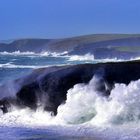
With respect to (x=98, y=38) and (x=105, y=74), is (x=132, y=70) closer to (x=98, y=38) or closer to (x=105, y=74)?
(x=105, y=74)

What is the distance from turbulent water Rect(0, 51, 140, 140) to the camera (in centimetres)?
1556

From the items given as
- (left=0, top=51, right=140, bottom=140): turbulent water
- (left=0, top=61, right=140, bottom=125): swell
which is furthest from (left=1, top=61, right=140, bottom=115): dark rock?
(left=0, top=51, right=140, bottom=140): turbulent water

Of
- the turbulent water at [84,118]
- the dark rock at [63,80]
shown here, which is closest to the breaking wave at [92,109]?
the turbulent water at [84,118]

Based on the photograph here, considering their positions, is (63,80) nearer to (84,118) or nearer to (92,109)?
(92,109)

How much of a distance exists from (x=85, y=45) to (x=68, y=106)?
130 metres

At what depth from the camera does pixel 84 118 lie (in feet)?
57.3

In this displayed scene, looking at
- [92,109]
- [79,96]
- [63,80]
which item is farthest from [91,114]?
[63,80]

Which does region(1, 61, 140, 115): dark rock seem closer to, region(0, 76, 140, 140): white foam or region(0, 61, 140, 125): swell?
region(0, 61, 140, 125): swell

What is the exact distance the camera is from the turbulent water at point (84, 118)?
1556 centimetres

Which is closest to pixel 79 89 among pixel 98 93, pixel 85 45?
pixel 98 93

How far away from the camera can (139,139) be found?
14.5 metres

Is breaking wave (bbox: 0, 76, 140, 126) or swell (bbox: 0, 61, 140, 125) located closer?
breaking wave (bbox: 0, 76, 140, 126)

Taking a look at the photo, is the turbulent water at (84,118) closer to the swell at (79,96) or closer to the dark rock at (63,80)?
the swell at (79,96)

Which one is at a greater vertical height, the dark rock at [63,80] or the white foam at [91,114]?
the dark rock at [63,80]
